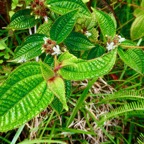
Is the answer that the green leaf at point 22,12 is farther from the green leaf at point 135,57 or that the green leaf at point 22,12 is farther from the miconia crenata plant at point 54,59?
the green leaf at point 135,57

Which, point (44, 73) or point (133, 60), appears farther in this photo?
point (133, 60)

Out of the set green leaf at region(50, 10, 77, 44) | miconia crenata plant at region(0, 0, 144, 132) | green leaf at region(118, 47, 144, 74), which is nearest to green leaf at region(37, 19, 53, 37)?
miconia crenata plant at region(0, 0, 144, 132)

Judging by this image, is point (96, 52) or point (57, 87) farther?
point (96, 52)

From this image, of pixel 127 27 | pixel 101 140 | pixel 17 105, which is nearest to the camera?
pixel 17 105

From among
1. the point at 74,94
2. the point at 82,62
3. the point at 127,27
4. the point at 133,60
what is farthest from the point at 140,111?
the point at 127,27

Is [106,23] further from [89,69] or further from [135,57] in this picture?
[89,69]

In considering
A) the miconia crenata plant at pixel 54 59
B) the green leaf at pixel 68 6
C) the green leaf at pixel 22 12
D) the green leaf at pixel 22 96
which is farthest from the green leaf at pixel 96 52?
the green leaf at pixel 22 96

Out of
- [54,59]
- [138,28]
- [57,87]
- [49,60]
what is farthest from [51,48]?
[138,28]

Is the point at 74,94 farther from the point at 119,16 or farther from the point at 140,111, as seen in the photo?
the point at 119,16
